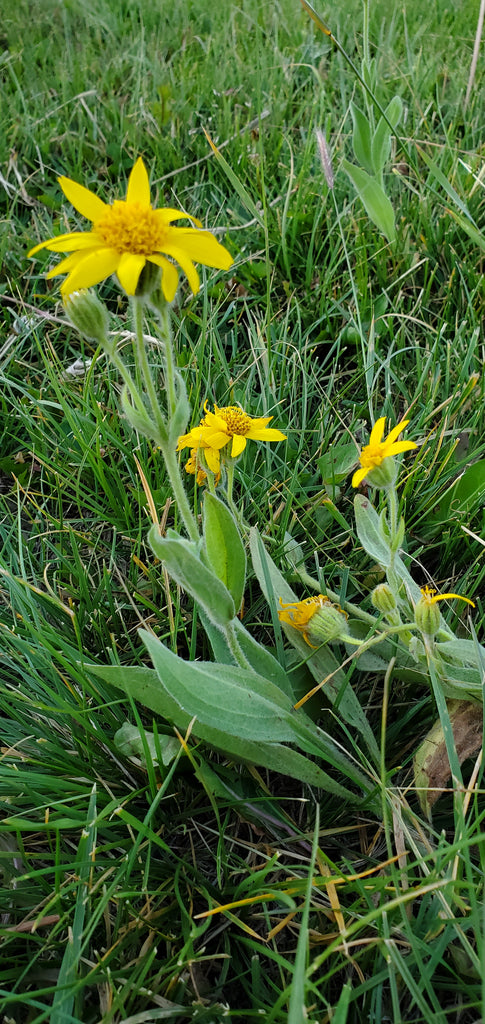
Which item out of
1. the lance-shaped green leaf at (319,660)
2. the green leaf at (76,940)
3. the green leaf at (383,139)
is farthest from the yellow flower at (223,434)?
the green leaf at (383,139)

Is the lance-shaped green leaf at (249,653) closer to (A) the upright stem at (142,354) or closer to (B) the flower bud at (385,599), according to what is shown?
(B) the flower bud at (385,599)

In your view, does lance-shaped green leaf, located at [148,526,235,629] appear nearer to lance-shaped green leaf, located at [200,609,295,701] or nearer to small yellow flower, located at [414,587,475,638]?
lance-shaped green leaf, located at [200,609,295,701]

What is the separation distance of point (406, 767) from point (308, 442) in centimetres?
84

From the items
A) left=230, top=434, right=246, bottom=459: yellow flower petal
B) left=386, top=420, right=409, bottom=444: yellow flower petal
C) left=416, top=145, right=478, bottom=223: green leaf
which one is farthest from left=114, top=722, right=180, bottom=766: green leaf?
left=416, top=145, right=478, bottom=223: green leaf

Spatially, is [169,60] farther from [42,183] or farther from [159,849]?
[159,849]

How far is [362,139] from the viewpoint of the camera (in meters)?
2.14

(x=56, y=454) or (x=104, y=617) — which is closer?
(x=104, y=617)

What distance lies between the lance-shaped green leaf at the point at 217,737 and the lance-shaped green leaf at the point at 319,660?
0.39 feet

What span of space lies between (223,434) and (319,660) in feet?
1.43

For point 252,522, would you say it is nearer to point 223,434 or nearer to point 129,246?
point 223,434

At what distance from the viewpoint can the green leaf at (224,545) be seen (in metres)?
1.10

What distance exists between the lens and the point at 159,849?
3.64 ft

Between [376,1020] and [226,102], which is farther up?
[226,102]

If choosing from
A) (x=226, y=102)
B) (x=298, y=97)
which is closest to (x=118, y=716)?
(x=226, y=102)
